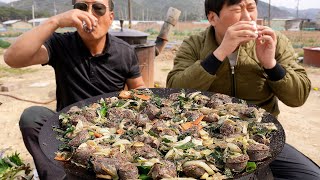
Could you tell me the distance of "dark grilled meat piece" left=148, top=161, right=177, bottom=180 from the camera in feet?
5.08

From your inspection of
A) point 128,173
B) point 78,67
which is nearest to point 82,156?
point 128,173

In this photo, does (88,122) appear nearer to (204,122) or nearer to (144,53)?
(204,122)

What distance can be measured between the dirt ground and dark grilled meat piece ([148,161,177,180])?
3.96 metres

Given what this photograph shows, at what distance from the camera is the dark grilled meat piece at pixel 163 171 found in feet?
5.08

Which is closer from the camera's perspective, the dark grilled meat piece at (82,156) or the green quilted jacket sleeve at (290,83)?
the dark grilled meat piece at (82,156)

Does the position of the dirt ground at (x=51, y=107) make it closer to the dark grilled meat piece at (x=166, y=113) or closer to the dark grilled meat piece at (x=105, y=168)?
the dark grilled meat piece at (x=166, y=113)

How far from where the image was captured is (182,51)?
137 inches

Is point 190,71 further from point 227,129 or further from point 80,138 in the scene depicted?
point 80,138

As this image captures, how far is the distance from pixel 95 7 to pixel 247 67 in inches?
64.6

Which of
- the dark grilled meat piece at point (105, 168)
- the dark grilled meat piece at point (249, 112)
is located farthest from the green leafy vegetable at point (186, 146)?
the dark grilled meat piece at point (249, 112)

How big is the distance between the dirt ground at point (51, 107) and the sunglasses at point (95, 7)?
115 inches

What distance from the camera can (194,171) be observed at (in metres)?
1.60

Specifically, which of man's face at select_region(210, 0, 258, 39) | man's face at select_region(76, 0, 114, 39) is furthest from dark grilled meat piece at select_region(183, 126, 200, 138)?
man's face at select_region(76, 0, 114, 39)

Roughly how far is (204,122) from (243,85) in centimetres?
106
